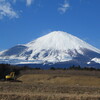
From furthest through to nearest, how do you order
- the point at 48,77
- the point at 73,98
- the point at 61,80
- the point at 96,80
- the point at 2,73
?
the point at 2,73 → the point at 48,77 → the point at 61,80 → the point at 96,80 → the point at 73,98

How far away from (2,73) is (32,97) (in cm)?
5916

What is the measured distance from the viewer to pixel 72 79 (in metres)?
60.2

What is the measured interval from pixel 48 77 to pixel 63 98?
153ft

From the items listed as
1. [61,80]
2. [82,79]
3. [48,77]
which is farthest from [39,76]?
[82,79]

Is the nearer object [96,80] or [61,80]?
[96,80]

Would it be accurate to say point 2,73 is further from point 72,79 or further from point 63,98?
point 63,98

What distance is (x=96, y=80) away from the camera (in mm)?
57562

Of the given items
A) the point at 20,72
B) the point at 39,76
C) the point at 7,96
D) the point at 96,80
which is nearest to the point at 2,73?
the point at 20,72

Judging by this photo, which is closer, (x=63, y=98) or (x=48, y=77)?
(x=63, y=98)

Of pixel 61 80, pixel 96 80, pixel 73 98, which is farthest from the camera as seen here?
pixel 61 80

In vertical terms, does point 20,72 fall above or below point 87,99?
above

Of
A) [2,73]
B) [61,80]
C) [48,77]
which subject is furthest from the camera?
[2,73]

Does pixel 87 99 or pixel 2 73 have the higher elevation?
pixel 2 73

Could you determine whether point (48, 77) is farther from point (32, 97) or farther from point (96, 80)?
point (32, 97)
